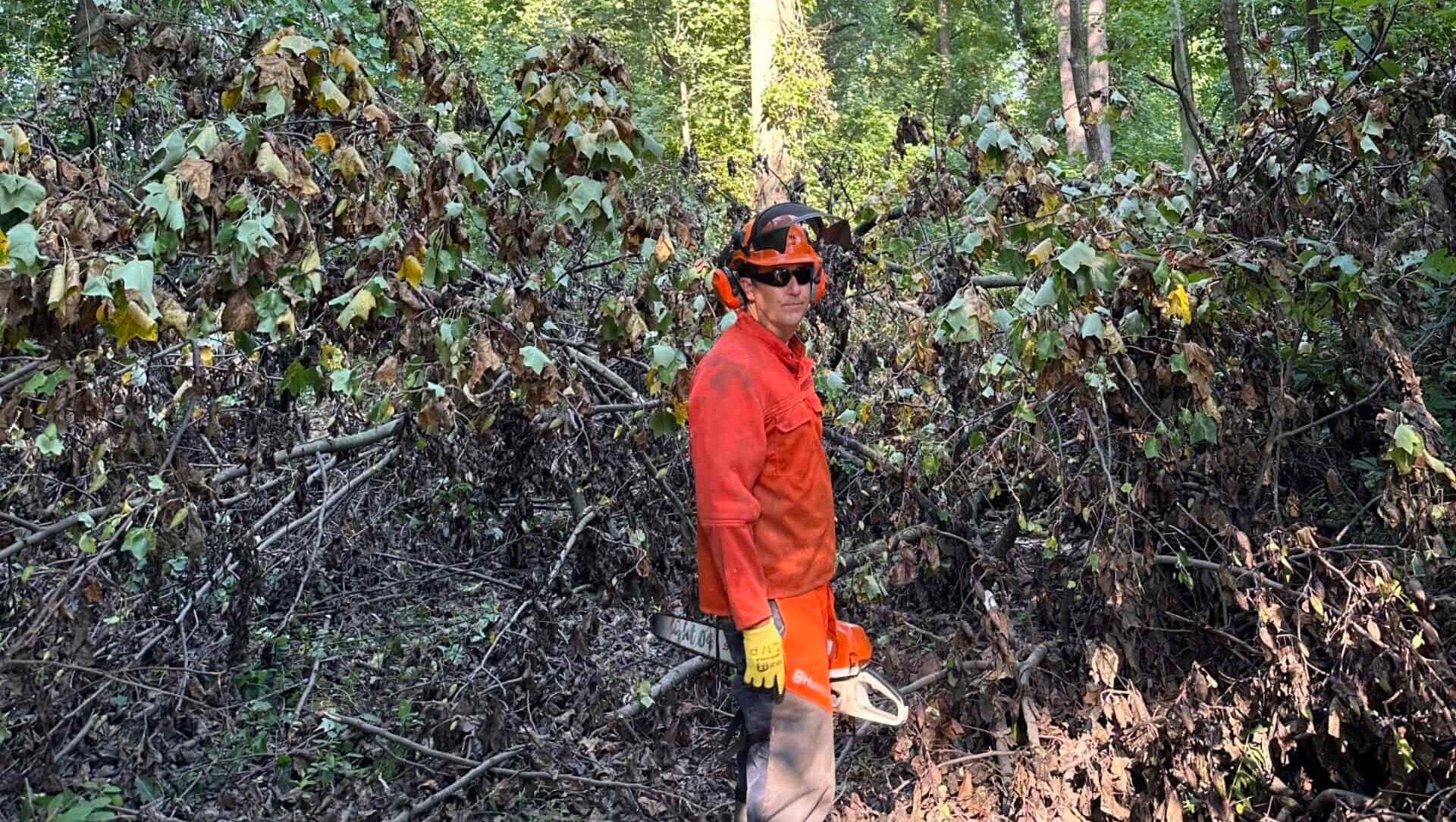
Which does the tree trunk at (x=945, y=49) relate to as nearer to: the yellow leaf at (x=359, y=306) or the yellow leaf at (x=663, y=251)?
the yellow leaf at (x=663, y=251)

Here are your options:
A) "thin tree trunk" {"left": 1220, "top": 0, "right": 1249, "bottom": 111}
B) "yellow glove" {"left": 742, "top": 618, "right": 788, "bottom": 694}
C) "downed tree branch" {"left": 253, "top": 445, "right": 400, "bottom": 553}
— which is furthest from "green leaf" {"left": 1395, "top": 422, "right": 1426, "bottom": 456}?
"thin tree trunk" {"left": 1220, "top": 0, "right": 1249, "bottom": 111}

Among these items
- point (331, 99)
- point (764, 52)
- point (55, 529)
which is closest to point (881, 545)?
point (331, 99)

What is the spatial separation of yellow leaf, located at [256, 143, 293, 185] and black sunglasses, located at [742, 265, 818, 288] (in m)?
1.29

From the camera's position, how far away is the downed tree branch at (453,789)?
4.07 metres

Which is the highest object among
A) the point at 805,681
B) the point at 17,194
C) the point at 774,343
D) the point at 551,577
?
the point at 17,194

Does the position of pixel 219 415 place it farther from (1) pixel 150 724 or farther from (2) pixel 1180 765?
(2) pixel 1180 765

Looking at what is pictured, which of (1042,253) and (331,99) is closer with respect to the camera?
(331,99)

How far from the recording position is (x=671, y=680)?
4.40 m

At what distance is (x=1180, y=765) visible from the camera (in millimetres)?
3699

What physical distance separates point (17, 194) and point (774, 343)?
194 cm

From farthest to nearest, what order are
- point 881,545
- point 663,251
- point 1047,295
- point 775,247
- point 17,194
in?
point 881,545 → point 663,251 → point 1047,295 → point 775,247 → point 17,194

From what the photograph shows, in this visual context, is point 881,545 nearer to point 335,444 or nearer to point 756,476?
point 756,476

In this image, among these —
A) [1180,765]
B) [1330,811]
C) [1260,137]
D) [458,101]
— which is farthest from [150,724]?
[1260,137]

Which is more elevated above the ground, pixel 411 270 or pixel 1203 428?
pixel 411 270
